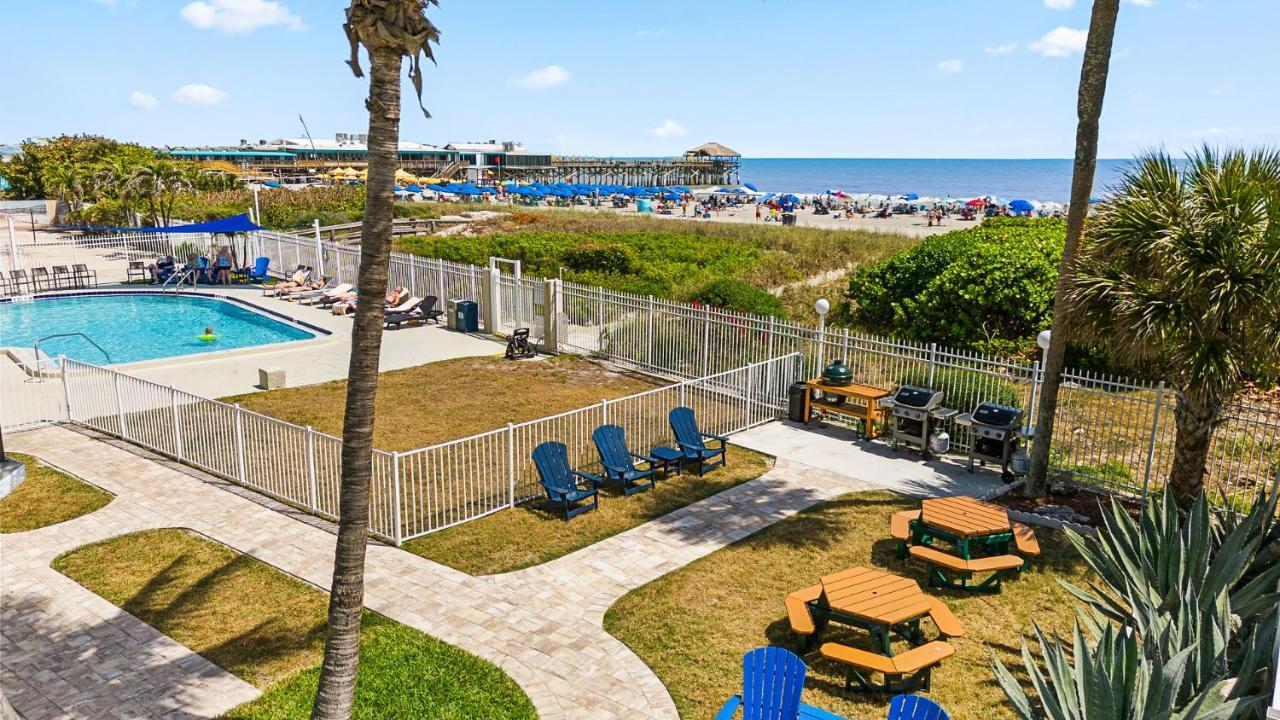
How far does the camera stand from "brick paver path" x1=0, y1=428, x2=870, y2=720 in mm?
7512

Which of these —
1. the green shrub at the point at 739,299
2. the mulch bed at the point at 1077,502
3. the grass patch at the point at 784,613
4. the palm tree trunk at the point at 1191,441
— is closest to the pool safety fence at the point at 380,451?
the grass patch at the point at 784,613

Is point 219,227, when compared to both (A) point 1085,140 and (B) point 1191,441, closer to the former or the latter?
(A) point 1085,140

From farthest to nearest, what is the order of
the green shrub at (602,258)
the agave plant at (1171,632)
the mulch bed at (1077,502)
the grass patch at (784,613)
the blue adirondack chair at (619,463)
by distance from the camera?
the green shrub at (602,258), the blue adirondack chair at (619,463), the mulch bed at (1077,502), the grass patch at (784,613), the agave plant at (1171,632)

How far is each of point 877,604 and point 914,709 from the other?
214 centimetres

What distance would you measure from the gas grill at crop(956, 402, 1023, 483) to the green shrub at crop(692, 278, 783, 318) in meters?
6.46

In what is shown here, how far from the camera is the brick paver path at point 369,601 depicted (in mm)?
7512

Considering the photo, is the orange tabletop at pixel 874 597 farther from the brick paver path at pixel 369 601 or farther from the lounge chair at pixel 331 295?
the lounge chair at pixel 331 295

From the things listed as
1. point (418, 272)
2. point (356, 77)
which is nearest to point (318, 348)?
point (418, 272)

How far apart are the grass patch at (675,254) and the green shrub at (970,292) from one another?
4.89 meters

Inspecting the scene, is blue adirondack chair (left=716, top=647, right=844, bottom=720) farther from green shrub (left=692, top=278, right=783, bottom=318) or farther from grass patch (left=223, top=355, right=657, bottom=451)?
green shrub (left=692, top=278, right=783, bottom=318)

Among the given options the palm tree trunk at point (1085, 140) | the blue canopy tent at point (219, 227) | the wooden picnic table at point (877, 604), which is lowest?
the wooden picnic table at point (877, 604)

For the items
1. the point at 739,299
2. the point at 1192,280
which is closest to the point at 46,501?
the point at 739,299

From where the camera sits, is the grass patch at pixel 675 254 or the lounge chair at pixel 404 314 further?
the grass patch at pixel 675 254

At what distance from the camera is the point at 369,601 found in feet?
30.0
